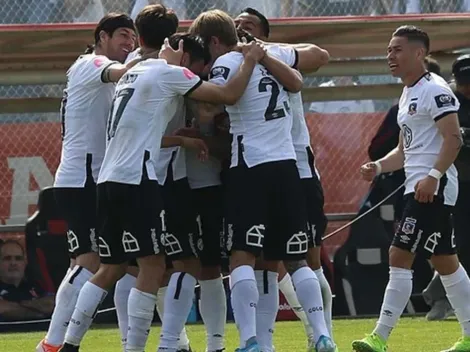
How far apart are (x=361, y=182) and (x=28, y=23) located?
141 inches

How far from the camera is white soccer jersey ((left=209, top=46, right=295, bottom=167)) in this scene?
7.47m

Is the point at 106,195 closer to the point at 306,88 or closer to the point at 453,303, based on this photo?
the point at 453,303

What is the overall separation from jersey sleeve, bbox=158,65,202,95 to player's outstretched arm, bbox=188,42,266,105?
3 centimetres

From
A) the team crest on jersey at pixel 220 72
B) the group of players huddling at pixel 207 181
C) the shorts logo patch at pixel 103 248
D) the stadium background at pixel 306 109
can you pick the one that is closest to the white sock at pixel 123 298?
the group of players huddling at pixel 207 181

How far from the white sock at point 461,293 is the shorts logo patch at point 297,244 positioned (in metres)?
1.43

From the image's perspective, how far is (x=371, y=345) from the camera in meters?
8.15

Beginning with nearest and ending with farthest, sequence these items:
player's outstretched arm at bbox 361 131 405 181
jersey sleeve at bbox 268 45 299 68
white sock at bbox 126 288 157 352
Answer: white sock at bbox 126 288 157 352 → jersey sleeve at bbox 268 45 299 68 → player's outstretched arm at bbox 361 131 405 181

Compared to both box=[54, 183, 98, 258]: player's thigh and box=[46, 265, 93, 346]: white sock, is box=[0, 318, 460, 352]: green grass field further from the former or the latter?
box=[54, 183, 98, 258]: player's thigh

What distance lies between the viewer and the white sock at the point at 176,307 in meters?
7.63

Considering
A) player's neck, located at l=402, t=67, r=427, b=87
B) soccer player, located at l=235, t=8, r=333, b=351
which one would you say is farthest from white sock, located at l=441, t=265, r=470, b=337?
player's neck, located at l=402, t=67, r=427, b=87

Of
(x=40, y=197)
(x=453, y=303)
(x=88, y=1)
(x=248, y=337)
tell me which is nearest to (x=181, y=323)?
(x=248, y=337)

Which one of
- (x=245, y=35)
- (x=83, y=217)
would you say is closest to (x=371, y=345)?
(x=83, y=217)

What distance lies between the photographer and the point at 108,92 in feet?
26.9

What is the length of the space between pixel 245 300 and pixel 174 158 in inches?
40.4
